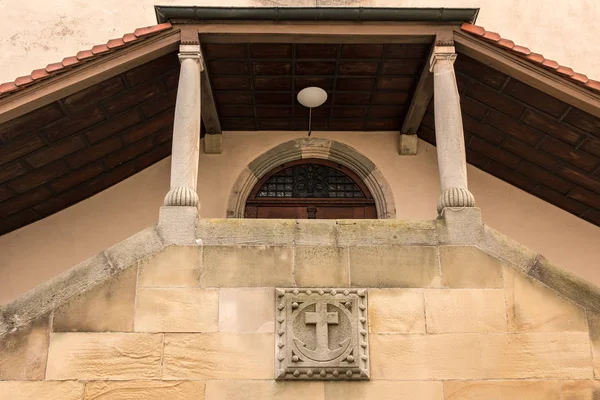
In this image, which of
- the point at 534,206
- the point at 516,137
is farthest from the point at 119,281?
the point at 534,206

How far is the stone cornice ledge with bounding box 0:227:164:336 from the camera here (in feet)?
19.7

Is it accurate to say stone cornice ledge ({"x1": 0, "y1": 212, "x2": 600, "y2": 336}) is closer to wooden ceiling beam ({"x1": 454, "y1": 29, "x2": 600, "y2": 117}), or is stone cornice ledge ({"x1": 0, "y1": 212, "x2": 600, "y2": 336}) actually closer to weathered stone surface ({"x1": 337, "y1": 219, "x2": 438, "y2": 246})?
weathered stone surface ({"x1": 337, "y1": 219, "x2": 438, "y2": 246})

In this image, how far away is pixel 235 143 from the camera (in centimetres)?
973

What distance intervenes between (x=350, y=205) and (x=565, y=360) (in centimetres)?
398

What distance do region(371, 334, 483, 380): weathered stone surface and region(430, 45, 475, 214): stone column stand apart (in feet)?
3.91

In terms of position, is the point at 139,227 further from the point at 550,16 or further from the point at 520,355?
the point at 550,16

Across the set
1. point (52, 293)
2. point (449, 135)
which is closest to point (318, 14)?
point (449, 135)

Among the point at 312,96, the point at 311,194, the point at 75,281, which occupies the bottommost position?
the point at 75,281

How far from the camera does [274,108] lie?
9.34 m

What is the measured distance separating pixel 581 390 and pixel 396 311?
1475 millimetres

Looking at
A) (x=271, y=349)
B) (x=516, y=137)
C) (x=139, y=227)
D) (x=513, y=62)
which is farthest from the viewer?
(x=139, y=227)

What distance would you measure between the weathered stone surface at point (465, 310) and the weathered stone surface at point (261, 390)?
3.40ft

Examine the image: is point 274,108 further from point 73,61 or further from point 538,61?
point 538,61

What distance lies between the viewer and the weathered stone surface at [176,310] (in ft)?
20.1
